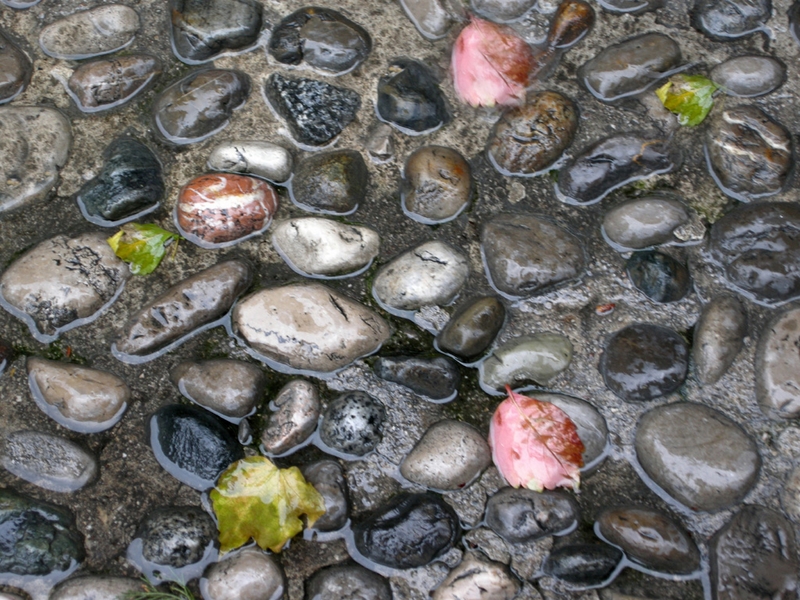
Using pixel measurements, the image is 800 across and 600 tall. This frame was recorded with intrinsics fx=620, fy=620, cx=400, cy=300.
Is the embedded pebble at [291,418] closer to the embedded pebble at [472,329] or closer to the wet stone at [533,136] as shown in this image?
the embedded pebble at [472,329]

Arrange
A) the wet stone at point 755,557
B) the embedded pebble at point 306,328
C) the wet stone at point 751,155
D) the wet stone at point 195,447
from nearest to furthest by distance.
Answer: the wet stone at point 755,557 < the wet stone at point 195,447 < the embedded pebble at point 306,328 < the wet stone at point 751,155

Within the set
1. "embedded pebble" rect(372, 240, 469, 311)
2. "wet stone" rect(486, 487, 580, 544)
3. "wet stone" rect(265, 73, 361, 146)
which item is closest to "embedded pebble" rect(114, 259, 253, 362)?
"embedded pebble" rect(372, 240, 469, 311)

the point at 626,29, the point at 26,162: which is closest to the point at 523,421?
the point at 626,29

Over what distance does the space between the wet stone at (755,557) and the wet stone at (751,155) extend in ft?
3.95

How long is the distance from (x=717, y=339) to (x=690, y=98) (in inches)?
38.9

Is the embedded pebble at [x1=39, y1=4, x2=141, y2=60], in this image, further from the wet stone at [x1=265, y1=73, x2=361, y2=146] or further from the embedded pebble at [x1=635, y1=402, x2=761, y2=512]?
the embedded pebble at [x1=635, y1=402, x2=761, y2=512]

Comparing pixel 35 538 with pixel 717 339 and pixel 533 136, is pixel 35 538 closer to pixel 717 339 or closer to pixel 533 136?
pixel 533 136

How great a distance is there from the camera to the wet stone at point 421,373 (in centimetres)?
219

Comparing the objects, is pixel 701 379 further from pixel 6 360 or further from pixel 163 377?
pixel 6 360

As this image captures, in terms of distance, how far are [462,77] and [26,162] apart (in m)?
1.76

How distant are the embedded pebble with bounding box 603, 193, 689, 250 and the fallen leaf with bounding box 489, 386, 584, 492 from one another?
72cm

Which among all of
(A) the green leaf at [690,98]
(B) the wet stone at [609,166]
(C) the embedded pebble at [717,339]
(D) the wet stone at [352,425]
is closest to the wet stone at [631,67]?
(A) the green leaf at [690,98]

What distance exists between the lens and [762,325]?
7.48 feet

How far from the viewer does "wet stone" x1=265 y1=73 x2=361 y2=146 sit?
2.49 metres
